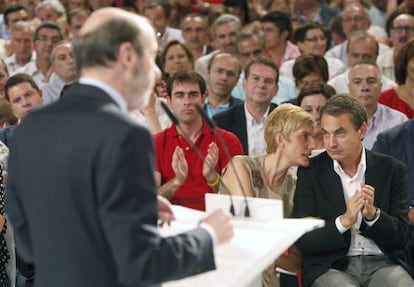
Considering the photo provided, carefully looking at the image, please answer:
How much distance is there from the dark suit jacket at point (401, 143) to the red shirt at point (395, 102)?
1311 millimetres

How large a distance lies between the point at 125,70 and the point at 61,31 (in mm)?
5907

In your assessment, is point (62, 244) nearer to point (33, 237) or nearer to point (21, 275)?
point (33, 237)

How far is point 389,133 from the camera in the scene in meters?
4.41

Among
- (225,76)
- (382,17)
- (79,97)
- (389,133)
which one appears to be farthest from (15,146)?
(382,17)

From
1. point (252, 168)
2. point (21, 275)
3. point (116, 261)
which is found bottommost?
point (21, 275)

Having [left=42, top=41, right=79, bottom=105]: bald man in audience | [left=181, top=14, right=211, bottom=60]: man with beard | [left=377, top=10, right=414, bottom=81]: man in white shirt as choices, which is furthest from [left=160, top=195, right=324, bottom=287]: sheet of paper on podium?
[left=181, top=14, right=211, bottom=60]: man with beard

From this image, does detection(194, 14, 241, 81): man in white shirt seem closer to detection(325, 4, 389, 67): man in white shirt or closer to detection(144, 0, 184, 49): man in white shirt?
detection(144, 0, 184, 49): man in white shirt

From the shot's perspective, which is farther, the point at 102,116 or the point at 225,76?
the point at 225,76

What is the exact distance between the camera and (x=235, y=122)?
5332mm

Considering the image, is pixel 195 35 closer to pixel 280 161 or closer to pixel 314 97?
pixel 314 97

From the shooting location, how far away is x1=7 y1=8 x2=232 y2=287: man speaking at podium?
1.87 metres

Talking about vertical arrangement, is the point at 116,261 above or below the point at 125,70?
below

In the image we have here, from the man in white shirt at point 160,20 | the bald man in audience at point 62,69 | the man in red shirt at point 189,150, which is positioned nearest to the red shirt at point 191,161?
the man in red shirt at point 189,150

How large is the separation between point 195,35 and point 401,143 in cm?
392
